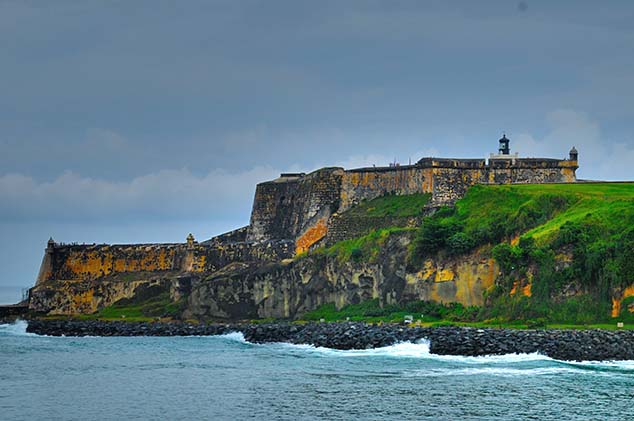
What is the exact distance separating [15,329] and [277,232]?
19118mm

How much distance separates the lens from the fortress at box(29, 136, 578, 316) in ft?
276

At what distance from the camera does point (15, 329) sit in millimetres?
90875

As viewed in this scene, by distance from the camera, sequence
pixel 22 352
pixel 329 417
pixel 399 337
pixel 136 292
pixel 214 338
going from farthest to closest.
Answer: pixel 136 292
pixel 214 338
pixel 22 352
pixel 399 337
pixel 329 417

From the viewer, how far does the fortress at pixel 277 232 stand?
84.2 metres

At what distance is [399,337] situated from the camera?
66688 millimetres

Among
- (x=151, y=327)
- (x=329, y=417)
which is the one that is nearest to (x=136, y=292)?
(x=151, y=327)

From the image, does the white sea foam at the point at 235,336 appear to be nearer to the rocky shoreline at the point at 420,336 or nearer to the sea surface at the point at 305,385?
the rocky shoreline at the point at 420,336

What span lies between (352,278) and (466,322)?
1123 centimetres

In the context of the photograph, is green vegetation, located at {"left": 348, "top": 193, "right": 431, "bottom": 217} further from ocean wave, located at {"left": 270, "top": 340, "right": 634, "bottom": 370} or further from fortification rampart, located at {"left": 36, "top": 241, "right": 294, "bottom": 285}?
ocean wave, located at {"left": 270, "top": 340, "right": 634, "bottom": 370}

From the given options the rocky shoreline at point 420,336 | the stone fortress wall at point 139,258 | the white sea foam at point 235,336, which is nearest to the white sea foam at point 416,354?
the rocky shoreline at point 420,336

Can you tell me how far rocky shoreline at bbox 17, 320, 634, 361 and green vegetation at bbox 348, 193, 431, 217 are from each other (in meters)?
11.2

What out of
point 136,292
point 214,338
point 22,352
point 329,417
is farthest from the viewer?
point 136,292

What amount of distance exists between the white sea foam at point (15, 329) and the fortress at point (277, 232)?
166cm

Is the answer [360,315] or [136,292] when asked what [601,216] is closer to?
[360,315]
